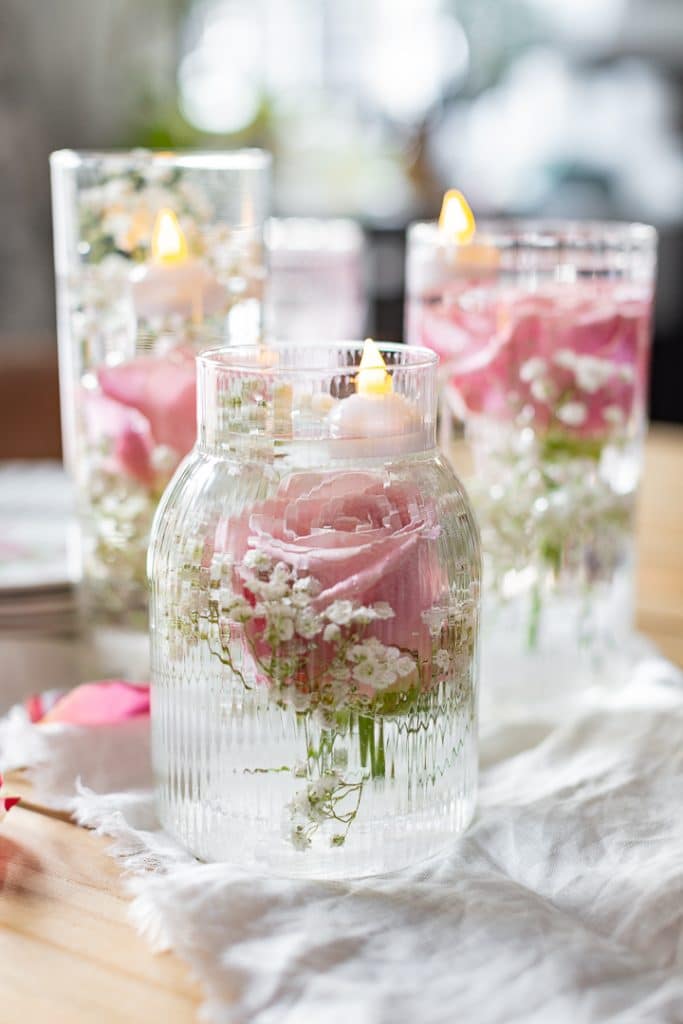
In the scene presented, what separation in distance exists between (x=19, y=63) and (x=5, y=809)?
8.00 ft

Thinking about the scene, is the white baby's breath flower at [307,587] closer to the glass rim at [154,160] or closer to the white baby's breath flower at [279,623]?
the white baby's breath flower at [279,623]

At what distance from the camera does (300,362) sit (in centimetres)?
67

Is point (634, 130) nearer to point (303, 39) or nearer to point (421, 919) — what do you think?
point (303, 39)

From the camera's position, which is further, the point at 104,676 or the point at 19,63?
the point at 19,63

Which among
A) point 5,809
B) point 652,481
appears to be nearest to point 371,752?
point 5,809

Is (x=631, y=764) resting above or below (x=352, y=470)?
below

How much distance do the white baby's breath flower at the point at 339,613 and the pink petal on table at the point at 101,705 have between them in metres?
0.24

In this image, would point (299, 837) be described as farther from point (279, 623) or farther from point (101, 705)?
point (101, 705)

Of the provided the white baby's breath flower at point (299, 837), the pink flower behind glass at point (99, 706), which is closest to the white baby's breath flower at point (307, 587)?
the white baby's breath flower at point (299, 837)

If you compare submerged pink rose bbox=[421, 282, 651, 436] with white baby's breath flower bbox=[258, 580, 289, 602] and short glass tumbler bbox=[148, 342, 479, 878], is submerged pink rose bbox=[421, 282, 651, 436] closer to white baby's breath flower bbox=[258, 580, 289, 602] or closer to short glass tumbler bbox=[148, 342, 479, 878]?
short glass tumbler bbox=[148, 342, 479, 878]

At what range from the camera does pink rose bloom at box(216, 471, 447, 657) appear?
553 millimetres

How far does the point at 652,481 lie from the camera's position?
144cm

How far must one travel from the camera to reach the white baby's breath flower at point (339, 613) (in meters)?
0.55

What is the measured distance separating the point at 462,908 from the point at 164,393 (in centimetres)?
37
